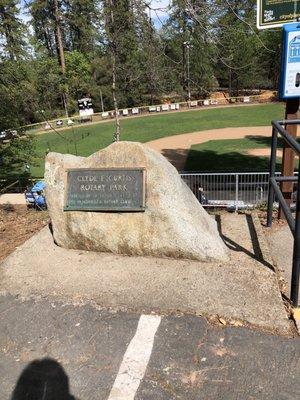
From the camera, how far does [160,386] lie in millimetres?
2951

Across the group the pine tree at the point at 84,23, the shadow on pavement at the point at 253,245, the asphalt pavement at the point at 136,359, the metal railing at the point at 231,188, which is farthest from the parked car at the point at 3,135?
the asphalt pavement at the point at 136,359

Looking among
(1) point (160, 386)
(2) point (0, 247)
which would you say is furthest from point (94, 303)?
(2) point (0, 247)

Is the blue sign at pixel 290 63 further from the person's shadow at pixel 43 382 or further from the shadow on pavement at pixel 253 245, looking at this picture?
the person's shadow at pixel 43 382

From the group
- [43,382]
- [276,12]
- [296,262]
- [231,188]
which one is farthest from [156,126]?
[43,382]

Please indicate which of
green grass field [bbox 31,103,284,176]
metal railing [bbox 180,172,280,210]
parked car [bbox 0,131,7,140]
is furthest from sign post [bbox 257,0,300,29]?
green grass field [bbox 31,103,284,176]

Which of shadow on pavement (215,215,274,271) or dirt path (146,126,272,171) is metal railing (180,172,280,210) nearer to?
shadow on pavement (215,215,274,271)

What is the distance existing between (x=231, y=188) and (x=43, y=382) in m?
11.1

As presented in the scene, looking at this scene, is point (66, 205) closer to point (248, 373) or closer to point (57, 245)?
point (57, 245)

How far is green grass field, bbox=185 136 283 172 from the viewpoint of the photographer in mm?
19328

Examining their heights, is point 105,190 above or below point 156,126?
above

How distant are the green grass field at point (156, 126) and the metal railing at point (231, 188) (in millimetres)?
13653

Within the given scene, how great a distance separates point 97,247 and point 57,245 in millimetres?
623

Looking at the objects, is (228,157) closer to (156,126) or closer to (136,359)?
(156,126)

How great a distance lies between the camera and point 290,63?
17.1 feet
